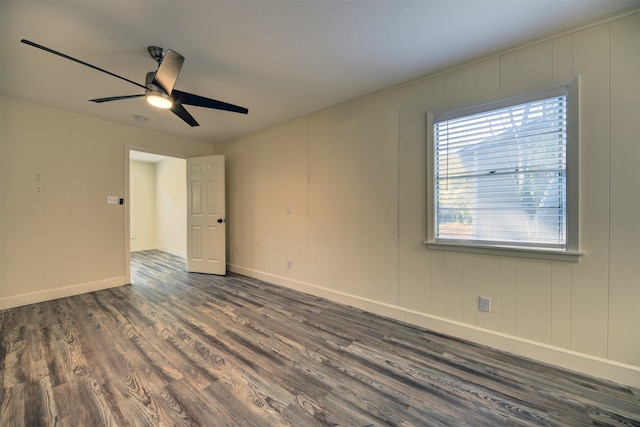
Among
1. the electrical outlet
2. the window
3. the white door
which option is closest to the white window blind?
the window

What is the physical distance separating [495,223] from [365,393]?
5.62 ft

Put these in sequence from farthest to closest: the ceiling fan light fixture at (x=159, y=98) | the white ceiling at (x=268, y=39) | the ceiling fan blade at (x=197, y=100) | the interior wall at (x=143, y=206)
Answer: the interior wall at (x=143, y=206) → the ceiling fan blade at (x=197, y=100) → the ceiling fan light fixture at (x=159, y=98) → the white ceiling at (x=268, y=39)

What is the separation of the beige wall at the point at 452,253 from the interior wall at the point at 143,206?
178 inches

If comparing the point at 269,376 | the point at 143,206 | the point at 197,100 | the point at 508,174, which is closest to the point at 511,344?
the point at 508,174

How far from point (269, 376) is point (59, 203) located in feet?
12.0

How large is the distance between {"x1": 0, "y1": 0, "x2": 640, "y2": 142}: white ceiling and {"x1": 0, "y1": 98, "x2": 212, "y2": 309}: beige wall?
0.55 metres

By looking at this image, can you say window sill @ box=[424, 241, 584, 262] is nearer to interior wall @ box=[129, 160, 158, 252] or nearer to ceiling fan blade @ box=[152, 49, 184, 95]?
ceiling fan blade @ box=[152, 49, 184, 95]

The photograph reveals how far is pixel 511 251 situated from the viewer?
193cm

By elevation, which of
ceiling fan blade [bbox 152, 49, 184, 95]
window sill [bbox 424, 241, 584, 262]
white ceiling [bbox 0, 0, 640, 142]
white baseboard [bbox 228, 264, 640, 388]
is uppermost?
white ceiling [bbox 0, 0, 640, 142]

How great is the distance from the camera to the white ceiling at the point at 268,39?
60.2 inches

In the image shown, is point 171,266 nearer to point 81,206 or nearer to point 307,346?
point 81,206

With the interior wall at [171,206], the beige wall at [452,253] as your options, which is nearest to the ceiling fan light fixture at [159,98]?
the beige wall at [452,253]

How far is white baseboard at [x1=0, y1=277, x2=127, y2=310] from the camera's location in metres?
2.75

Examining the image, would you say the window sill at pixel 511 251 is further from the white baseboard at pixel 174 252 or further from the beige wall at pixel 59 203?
the white baseboard at pixel 174 252
